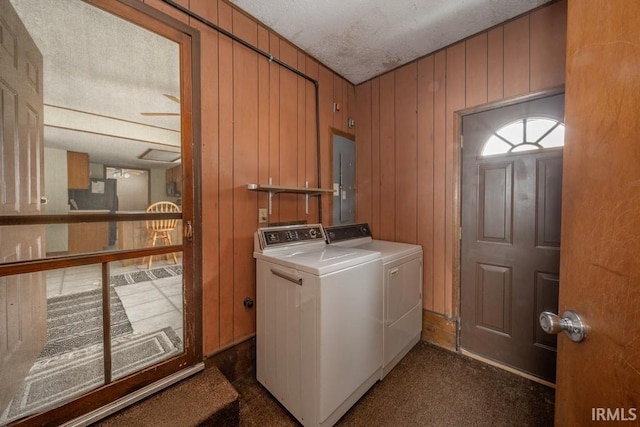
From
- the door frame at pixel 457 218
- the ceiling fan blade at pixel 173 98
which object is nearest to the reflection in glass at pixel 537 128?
the door frame at pixel 457 218

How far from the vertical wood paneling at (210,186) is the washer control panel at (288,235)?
0.32m

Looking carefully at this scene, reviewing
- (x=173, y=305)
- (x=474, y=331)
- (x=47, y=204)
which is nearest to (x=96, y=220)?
(x=47, y=204)

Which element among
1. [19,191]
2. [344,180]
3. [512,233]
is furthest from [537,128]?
[19,191]

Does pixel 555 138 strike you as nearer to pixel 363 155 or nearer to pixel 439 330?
pixel 363 155

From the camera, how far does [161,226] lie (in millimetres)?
1506

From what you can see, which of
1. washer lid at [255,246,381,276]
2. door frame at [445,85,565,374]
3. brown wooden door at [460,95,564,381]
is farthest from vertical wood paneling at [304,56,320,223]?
brown wooden door at [460,95,564,381]

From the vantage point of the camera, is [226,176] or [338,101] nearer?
[226,176]

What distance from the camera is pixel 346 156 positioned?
9.13 feet

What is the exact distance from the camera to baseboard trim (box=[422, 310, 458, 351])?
86.7 inches

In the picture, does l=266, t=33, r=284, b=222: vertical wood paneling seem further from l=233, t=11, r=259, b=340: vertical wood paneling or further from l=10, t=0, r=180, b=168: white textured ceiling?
l=10, t=0, r=180, b=168: white textured ceiling

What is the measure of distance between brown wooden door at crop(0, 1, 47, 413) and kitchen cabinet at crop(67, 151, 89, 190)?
94 millimetres

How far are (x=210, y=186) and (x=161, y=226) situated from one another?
38 cm

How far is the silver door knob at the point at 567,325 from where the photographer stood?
626 mm

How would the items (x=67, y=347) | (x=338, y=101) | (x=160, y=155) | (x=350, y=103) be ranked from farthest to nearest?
(x=350, y=103) < (x=338, y=101) < (x=160, y=155) < (x=67, y=347)
